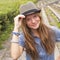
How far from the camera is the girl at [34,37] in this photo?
11.2 feet

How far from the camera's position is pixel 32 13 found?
346 cm

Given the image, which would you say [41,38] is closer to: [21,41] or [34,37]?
[34,37]

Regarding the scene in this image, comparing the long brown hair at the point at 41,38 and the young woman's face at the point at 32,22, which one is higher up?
the young woman's face at the point at 32,22

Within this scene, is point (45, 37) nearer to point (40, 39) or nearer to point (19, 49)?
point (40, 39)

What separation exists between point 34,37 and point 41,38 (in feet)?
0.26

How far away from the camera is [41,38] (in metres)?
3.45

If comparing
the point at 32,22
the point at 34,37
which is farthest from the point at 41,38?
the point at 32,22

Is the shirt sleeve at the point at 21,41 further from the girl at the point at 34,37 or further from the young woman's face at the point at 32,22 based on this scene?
the young woman's face at the point at 32,22

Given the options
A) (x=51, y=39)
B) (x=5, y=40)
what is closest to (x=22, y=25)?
(x=51, y=39)

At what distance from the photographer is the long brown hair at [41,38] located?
342cm

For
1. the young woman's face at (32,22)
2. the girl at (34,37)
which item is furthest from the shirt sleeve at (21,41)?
the young woman's face at (32,22)

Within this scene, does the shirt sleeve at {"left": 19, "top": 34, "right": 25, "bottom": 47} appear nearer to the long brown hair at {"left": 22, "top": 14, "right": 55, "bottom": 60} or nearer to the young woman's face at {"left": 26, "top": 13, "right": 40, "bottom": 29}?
the long brown hair at {"left": 22, "top": 14, "right": 55, "bottom": 60}

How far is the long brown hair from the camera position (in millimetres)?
3424

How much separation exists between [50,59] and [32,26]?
42cm
